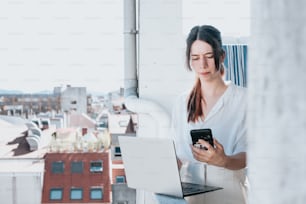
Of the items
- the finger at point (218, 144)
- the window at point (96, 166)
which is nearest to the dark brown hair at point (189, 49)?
the finger at point (218, 144)

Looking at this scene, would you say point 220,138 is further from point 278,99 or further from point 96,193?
point 278,99

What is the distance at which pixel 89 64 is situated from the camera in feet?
2.63

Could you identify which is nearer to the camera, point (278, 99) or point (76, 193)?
point (278, 99)

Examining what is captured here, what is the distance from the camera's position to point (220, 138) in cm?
119

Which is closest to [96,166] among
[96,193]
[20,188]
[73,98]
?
[96,193]

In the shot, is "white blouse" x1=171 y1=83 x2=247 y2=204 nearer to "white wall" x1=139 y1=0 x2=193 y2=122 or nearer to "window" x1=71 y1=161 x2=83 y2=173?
"white wall" x1=139 y1=0 x2=193 y2=122

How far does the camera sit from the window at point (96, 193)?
1664 millimetres

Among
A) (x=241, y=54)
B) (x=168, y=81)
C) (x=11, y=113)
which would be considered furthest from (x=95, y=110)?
(x=241, y=54)

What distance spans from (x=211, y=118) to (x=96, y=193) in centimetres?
72

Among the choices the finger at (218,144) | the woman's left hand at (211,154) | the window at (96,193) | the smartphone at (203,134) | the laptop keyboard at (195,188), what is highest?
the smartphone at (203,134)

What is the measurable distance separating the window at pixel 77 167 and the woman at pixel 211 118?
46cm

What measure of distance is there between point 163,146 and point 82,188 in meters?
0.89

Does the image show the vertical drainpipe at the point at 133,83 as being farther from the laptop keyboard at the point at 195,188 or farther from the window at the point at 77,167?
the window at the point at 77,167

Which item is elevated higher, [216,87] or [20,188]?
[216,87]
